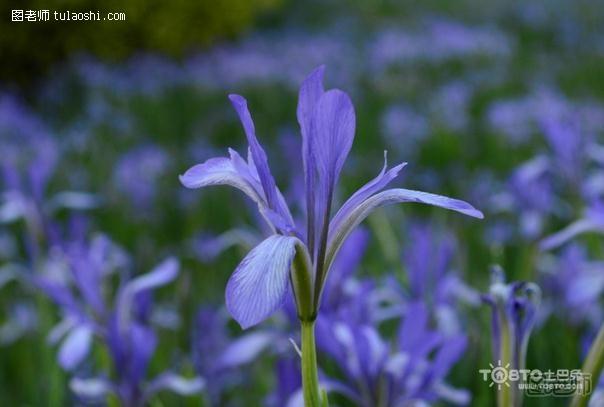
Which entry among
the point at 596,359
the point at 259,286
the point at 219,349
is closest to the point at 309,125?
the point at 259,286

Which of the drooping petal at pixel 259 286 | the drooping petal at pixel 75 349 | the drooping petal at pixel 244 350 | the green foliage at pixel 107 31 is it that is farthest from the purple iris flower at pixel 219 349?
the green foliage at pixel 107 31

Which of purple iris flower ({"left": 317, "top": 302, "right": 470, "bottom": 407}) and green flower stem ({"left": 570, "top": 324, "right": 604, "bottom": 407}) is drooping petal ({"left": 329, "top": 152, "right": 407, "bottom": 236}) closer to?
green flower stem ({"left": 570, "top": 324, "right": 604, "bottom": 407})

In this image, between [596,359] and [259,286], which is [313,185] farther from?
[596,359]

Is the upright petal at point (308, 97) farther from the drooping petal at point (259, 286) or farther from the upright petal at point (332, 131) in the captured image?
the drooping petal at point (259, 286)

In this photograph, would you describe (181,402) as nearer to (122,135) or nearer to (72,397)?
(72,397)

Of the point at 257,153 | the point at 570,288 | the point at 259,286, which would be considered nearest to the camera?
the point at 259,286

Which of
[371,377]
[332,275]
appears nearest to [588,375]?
[371,377]
